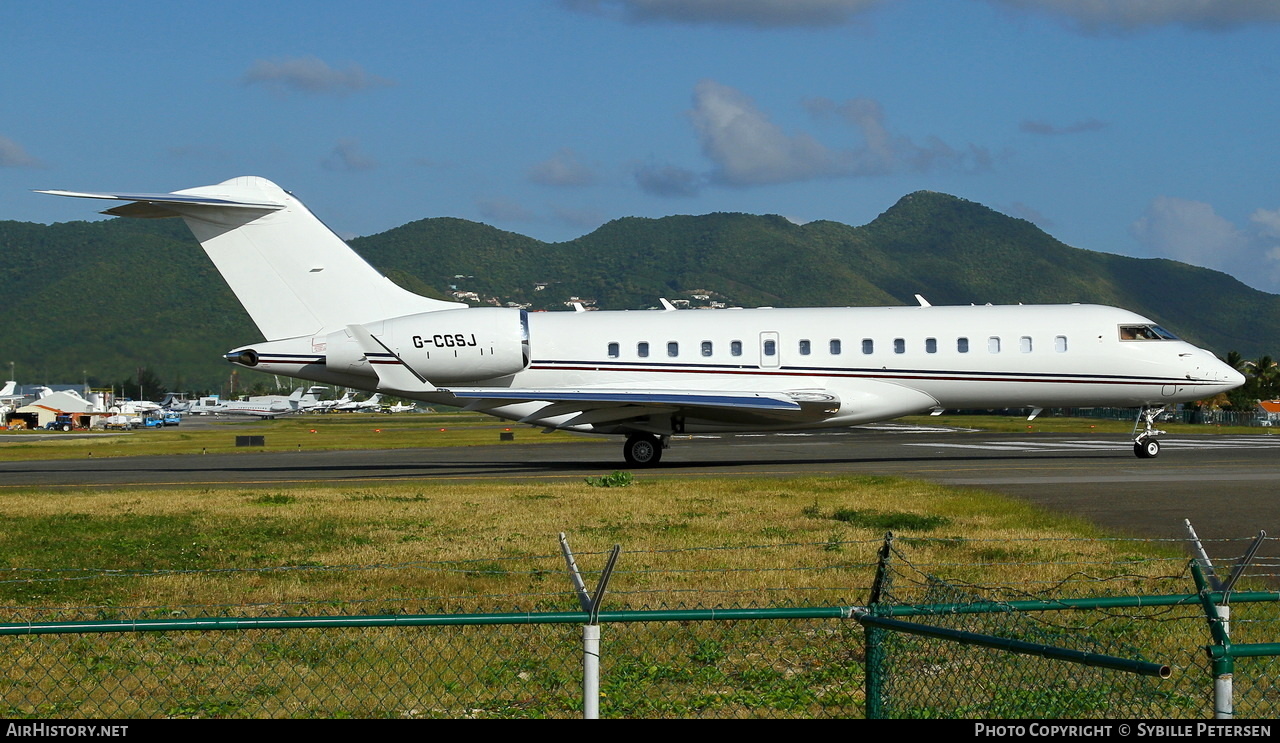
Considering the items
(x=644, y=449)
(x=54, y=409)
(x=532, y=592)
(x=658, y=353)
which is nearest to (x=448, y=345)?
(x=658, y=353)

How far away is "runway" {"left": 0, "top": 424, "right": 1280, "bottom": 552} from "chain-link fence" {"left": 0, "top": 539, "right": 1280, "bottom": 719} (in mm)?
7556

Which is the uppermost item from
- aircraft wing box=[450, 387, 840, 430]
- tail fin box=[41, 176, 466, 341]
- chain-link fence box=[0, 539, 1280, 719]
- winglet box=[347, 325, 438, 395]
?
tail fin box=[41, 176, 466, 341]

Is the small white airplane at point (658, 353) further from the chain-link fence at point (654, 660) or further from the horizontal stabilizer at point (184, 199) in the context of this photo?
the chain-link fence at point (654, 660)

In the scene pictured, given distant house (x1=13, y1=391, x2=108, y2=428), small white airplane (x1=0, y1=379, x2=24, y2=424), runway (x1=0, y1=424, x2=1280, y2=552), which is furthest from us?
small white airplane (x1=0, y1=379, x2=24, y2=424)

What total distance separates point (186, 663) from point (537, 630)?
2.62 m

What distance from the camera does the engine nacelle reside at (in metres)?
28.2

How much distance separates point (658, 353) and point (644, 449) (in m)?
2.32

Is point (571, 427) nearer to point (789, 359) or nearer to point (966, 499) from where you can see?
point (789, 359)

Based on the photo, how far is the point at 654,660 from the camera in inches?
356

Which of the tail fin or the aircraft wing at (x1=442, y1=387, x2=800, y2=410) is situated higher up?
the tail fin

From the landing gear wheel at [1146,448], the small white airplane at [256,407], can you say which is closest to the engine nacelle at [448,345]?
the landing gear wheel at [1146,448]

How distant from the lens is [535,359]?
29.1 meters

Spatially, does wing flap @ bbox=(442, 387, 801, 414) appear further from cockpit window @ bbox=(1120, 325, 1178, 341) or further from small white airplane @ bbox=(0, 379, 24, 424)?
small white airplane @ bbox=(0, 379, 24, 424)

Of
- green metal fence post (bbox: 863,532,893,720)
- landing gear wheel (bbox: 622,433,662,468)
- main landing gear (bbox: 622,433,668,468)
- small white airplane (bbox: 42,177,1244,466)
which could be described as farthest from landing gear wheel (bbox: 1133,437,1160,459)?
green metal fence post (bbox: 863,532,893,720)
